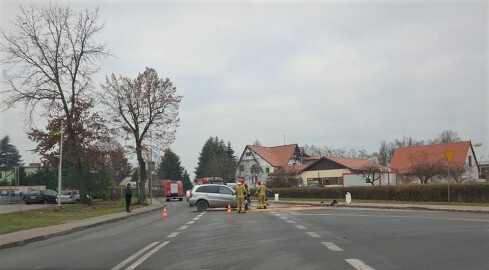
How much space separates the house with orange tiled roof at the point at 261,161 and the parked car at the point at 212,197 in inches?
2176

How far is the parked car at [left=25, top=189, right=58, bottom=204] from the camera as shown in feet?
147

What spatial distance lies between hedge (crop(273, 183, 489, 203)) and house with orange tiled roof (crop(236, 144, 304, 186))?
129ft

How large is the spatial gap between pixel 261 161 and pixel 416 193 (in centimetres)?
5502

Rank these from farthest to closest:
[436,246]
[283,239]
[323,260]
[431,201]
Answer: [431,201] < [283,239] < [436,246] < [323,260]

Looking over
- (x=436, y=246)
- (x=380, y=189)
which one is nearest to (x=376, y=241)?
(x=436, y=246)

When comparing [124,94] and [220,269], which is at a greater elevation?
[124,94]

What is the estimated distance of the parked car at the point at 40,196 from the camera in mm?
44809

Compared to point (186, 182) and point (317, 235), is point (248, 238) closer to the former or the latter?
point (317, 235)

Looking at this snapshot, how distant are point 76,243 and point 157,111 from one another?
3109 centimetres

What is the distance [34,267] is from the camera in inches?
326

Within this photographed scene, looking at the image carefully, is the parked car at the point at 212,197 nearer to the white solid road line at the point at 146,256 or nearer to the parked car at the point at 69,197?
the white solid road line at the point at 146,256

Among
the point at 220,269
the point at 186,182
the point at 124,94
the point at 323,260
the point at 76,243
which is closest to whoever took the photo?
the point at 220,269

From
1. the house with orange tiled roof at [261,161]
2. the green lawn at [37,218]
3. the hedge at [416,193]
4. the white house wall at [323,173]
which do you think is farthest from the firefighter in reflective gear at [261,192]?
the house with orange tiled roof at [261,161]

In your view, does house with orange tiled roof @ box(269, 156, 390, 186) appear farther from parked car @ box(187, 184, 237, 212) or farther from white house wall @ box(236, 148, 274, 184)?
parked car @ box(187, 184, 237, 212)
